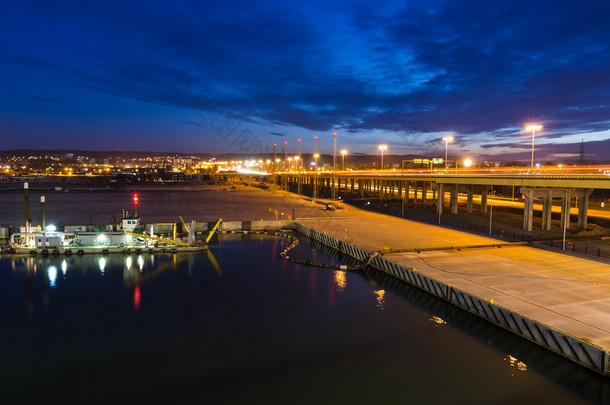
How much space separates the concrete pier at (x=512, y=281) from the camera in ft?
71.7

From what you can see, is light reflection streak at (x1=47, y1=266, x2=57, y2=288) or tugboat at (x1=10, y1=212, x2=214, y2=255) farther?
tugboat at (x1=10, y1=212, x2=214, y2=255)

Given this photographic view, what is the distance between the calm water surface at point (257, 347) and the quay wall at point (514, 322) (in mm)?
589

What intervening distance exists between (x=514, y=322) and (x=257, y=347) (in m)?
15.6

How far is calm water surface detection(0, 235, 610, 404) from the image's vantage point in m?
19.2

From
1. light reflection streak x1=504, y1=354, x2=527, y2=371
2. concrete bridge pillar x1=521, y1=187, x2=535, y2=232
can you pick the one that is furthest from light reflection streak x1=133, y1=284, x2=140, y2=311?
concrete bridge pillar x1=521, y1=187, x2=535, y2=232

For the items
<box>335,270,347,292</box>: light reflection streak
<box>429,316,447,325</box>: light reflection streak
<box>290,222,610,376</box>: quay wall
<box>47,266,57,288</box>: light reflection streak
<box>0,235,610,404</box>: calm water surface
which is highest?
<box>290,222,610,376</box>: quay wall

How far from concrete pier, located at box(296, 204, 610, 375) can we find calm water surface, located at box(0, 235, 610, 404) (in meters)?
1.17

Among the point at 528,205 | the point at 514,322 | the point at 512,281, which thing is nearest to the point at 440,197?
the point at 528,205

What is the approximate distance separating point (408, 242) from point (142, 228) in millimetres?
37054

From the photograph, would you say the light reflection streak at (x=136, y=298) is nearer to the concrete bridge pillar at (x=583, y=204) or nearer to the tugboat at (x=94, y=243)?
the tugboat at (x=94, y=243)

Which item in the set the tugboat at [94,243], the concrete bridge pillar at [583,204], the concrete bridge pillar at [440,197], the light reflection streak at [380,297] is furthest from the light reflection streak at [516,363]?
the concrete bridge pillar at [440,197]

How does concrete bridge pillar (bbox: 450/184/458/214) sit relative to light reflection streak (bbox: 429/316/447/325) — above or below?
above

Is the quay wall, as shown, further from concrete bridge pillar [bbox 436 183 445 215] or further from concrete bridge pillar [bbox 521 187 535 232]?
concrete bridge pillar [bbox 436 183 445 215]

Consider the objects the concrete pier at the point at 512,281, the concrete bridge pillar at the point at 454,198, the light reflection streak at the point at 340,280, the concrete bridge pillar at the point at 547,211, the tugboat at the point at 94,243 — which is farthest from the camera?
the concrete bridge pillar at the point at 454,198
